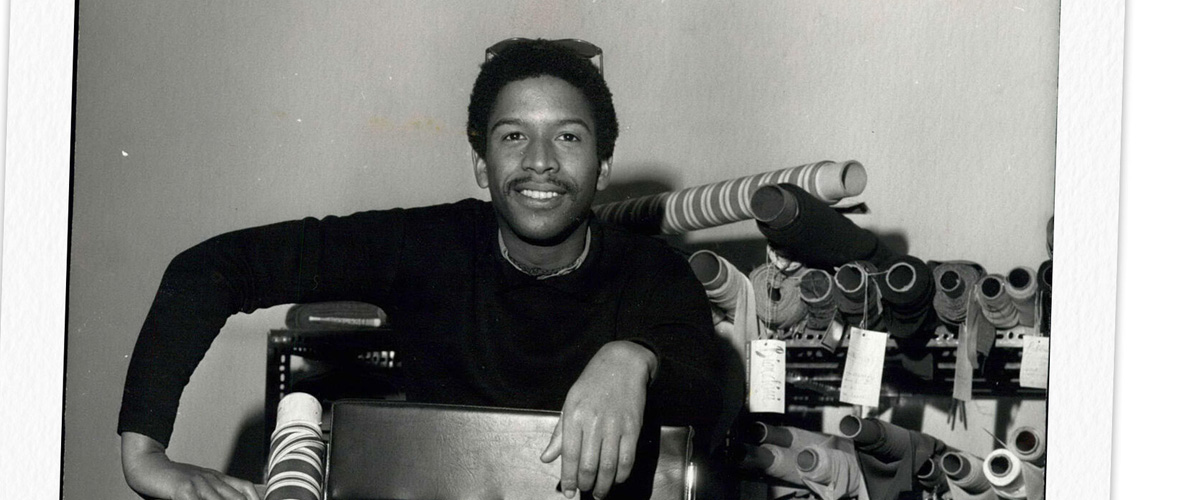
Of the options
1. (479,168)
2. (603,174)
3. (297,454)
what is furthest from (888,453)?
(297,454)

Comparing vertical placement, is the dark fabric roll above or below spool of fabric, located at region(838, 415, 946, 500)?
above

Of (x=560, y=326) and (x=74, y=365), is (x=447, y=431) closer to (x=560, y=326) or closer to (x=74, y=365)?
(x=560, y=326)

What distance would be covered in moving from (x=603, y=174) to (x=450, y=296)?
0.67 feet

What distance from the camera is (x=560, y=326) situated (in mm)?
1125

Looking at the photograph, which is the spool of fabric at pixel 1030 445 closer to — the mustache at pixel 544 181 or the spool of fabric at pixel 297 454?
the mustache at pixel 544 181

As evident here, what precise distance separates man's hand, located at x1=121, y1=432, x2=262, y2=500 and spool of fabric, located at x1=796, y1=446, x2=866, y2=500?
2.12 ft

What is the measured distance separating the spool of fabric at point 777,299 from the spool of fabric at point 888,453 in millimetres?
134

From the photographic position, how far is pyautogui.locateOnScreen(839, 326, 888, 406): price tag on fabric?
3.86 ft

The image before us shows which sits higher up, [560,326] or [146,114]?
[146,114]

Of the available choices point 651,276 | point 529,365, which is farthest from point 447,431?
point 651,276

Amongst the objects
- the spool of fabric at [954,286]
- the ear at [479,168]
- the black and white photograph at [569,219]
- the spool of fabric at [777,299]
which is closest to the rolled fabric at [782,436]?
the black and white photograph at [569,219]

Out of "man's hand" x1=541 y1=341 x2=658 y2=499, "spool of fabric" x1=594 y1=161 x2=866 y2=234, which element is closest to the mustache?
"spool of fabric" x1=594 y1=161 x2=866 y2=234

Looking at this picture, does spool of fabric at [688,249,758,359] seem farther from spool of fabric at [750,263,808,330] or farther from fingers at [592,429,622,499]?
fingers at [592,429,622,499]

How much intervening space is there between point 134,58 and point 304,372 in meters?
0.44
